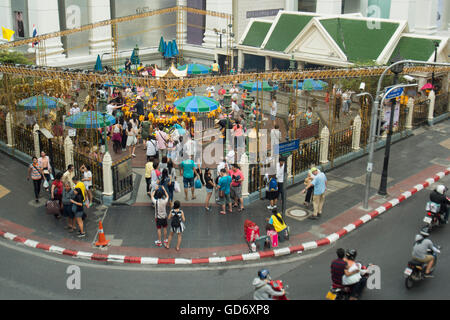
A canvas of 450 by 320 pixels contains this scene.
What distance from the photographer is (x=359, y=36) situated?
1281 inches

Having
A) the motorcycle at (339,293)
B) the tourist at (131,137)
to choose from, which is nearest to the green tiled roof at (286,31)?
the tourist at (131,137)

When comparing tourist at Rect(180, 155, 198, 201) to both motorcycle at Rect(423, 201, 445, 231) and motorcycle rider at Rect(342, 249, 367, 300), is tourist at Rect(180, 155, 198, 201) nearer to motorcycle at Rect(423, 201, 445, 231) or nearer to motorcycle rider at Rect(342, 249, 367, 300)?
motorcycle rider at Rect(342, 249, 367, 300)

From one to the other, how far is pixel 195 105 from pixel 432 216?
395 inches

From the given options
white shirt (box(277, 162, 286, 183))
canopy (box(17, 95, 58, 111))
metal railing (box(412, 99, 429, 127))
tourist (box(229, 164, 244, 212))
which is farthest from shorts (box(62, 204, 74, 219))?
metal railing (box(412, 99, 429, 127))

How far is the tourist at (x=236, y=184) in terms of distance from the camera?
16.4m

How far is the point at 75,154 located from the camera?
18.5m

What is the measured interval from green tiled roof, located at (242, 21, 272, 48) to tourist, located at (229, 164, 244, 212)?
2250 centimetres

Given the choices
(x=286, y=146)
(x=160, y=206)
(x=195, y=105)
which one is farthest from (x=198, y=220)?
(x=195, y=105)

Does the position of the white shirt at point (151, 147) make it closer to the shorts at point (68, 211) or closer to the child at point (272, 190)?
the shorts at point (68, 211)

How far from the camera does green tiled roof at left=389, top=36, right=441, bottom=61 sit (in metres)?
29.3

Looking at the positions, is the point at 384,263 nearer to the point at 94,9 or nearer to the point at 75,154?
the point at 75,154

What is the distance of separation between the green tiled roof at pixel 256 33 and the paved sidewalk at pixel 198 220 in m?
19.0

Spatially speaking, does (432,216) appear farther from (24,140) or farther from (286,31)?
(286,31)
